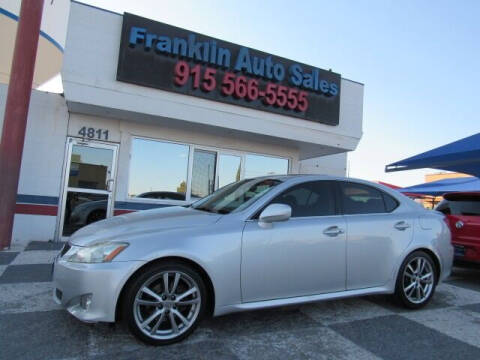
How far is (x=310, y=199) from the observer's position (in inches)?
152

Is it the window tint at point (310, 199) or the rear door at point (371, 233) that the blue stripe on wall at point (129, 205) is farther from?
the rear door at point (371, 233)

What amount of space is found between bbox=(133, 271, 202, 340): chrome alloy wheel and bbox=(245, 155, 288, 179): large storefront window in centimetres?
653

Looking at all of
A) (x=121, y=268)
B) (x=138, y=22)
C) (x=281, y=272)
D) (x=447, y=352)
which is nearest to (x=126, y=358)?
(x=121, y=268)

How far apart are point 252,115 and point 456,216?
4.49m

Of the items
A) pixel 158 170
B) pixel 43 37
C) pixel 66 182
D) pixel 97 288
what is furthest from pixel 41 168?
pixel 43 37

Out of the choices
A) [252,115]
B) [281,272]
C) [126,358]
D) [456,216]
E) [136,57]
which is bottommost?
[126,358]

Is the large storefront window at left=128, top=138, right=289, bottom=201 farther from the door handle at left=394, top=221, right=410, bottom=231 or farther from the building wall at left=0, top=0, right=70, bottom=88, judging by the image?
the building wall at left=0, top=0, right=70, bottom=88

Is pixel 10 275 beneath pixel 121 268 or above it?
beneath

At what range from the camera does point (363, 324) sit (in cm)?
367

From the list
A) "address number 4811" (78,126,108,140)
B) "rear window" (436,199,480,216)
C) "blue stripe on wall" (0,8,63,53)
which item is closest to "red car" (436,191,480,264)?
"rear window" (436,199,480,216)

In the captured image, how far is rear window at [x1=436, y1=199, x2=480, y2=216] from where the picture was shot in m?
5.89

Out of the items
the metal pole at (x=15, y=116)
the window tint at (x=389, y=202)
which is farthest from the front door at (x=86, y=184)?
the window tint at (x=389, y=202)

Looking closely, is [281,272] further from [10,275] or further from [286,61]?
[286,61]

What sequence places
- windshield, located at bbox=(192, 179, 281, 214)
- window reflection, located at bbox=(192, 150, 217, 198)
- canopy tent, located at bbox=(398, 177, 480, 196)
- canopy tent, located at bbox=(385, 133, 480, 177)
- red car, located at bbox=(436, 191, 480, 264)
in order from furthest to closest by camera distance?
canopy tent, located at bbox=(398, 177, 480, 196) < window reflection, located at bbox=(192, 150, 217, 198) < canopy tent, located at bbox=(385, 133, 480, 177) < red car, located at bbox=(436, 191, 480, 264) < windshield, located at bbox=(192, 179, 281, 214)
